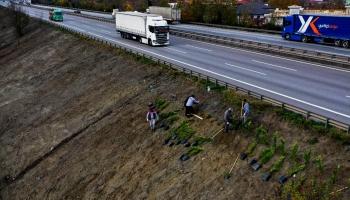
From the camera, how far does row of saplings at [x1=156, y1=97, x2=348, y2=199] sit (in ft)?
55.0

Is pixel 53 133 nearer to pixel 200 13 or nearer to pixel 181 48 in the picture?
pixel 181 48

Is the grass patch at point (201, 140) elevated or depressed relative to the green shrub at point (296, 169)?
depressed

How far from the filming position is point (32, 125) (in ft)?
119

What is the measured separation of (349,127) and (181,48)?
99.0 feet

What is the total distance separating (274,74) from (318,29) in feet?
66.8

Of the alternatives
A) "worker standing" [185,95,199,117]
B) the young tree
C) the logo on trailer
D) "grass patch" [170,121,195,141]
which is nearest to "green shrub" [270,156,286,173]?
"grass patch" [170,121,195,141]

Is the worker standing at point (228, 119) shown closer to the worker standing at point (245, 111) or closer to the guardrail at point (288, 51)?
the worker standing at point (245, 111)

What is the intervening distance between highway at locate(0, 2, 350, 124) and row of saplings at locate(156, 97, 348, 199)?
3382 mm

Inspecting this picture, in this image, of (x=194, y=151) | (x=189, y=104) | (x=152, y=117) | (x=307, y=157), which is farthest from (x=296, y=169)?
(x=152, y=117)

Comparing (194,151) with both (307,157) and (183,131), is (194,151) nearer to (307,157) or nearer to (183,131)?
(183,131)

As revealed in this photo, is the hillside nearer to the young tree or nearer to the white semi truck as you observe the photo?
the white semi truck

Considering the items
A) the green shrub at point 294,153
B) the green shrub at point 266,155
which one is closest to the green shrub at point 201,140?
the green shrub at point 266,155

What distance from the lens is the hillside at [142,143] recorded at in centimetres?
1844

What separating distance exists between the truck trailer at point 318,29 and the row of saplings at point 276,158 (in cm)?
2849
